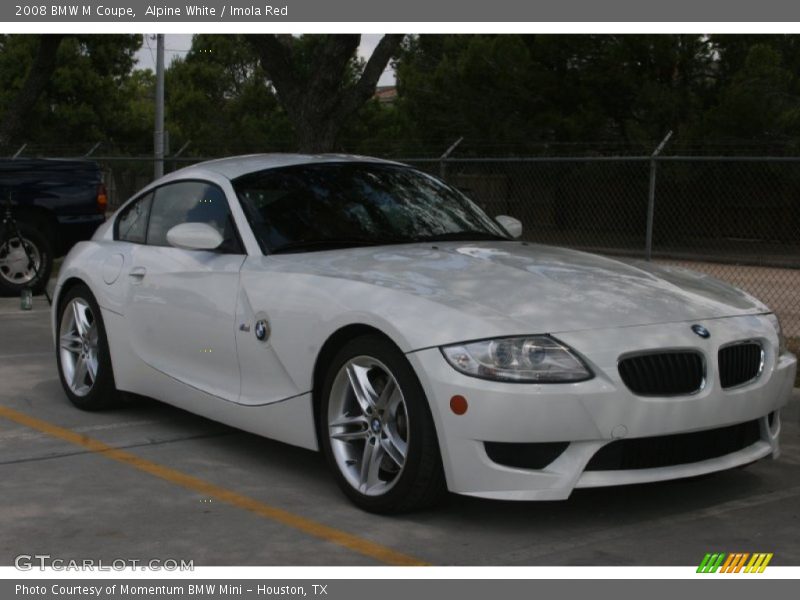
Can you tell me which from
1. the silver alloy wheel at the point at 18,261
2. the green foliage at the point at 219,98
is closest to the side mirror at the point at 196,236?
the silver alloy wheel at the point at 18,261

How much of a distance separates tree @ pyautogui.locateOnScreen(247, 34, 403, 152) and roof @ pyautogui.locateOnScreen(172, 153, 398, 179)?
575cm

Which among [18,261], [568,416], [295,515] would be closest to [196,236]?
[295,515]

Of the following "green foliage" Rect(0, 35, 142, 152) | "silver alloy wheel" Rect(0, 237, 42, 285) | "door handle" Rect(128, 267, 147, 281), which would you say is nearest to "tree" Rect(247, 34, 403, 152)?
"silver alloy wheel" Rect(0, 237, 42, 285)

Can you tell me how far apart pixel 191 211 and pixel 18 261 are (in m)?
6.64

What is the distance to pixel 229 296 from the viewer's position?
19.4 feet

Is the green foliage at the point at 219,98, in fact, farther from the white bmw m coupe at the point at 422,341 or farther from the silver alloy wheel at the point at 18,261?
the white bmw m coupe at the point at 422,341

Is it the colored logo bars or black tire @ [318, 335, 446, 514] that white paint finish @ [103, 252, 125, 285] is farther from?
the colored logo bars

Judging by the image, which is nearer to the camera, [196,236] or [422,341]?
[422,341]

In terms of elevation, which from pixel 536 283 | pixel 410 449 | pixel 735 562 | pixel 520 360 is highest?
pixel 536 283

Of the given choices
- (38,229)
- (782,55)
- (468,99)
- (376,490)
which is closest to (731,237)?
(782,55)

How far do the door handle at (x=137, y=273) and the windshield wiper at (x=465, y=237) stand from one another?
1.54 m

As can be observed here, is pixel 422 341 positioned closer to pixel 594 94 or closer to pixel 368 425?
pixel 368 425

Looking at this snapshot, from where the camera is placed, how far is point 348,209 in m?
6.30

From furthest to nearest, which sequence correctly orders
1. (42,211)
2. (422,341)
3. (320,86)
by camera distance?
(42,211), (320,86), (422,341)
